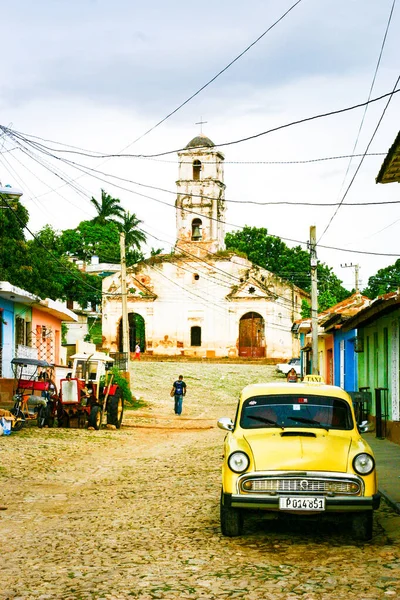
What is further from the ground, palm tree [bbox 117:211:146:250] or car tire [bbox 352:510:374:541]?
palm tree [bbox 117:211:146:250]

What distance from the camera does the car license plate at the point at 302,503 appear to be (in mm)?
8156

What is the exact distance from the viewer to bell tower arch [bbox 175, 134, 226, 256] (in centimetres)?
6512

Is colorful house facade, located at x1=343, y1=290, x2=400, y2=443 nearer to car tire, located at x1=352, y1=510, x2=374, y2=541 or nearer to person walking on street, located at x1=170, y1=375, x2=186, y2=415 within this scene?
car tire, located at x1=352, y1=510, x2=374, y2=541

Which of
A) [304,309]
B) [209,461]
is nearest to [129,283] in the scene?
[304,309]

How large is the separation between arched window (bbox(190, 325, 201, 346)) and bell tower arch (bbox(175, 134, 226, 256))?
5.56 meters

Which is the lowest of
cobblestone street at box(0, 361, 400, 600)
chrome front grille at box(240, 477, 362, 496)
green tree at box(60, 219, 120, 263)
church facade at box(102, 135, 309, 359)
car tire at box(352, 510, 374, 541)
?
cobblestone street at box(0, 361, 400, 600)

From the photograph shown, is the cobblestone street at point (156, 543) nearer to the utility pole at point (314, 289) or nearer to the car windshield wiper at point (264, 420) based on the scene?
the car windshield wiper at point (264, 420)

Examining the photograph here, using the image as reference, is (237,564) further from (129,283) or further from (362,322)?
(129,283)

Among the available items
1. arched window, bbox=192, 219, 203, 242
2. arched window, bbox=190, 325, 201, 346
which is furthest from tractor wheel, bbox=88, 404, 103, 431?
arched window, bbox=192, 219, 203, 242

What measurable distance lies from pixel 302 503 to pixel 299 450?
0.61 m

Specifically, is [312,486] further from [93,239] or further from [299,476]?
[93,239]

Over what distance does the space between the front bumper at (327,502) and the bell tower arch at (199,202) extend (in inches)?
2232

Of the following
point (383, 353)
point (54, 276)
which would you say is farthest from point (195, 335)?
point (383, 353)

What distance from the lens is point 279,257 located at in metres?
80.0
